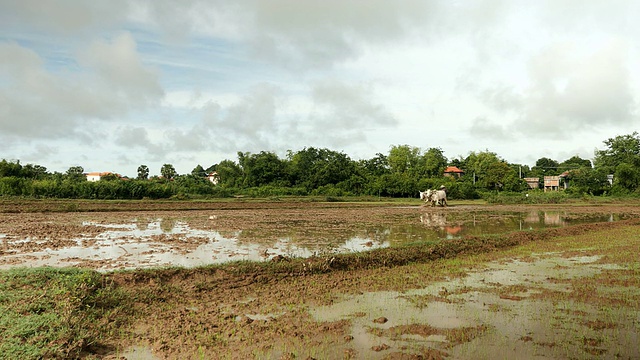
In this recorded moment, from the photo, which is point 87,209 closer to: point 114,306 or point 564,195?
point 114,306

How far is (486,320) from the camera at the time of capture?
5.92 metres

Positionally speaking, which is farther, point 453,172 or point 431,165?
point 453,172

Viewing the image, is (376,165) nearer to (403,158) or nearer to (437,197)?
(403,158)

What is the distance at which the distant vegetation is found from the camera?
38.1 m

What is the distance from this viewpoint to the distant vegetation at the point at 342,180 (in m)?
38.1

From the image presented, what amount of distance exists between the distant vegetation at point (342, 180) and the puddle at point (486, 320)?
121 ft

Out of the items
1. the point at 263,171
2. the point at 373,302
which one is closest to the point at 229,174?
the point at 263,171

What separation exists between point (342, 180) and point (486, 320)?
52317 mm

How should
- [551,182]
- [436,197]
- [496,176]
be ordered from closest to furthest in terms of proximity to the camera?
1. [436,197]
2. [496,176]
3. [551,182]

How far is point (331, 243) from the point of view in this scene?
13.4 metres

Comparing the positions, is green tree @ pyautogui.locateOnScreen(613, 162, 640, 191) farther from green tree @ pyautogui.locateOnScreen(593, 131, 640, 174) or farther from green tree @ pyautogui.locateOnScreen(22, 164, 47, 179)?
green tree @ pyautogui.locateOnScreen(22, 164, 47, 179)

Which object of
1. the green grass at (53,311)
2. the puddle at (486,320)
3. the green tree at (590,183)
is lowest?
the puddle at (486,320)

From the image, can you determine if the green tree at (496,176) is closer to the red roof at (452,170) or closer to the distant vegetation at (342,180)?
the distant vegetation at (342,180)

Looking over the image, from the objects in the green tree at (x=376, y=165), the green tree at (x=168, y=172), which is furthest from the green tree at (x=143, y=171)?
the green tree at (x=376, y=165)
